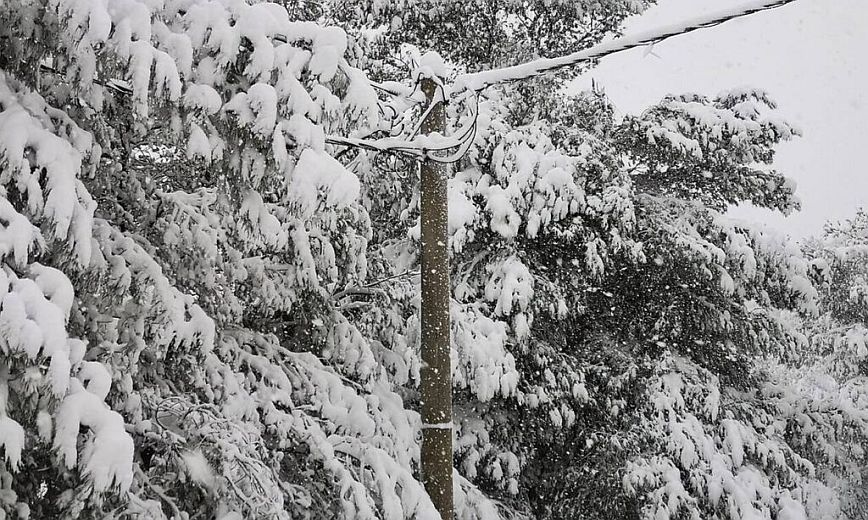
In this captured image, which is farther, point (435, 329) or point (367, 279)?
point (367, 279)

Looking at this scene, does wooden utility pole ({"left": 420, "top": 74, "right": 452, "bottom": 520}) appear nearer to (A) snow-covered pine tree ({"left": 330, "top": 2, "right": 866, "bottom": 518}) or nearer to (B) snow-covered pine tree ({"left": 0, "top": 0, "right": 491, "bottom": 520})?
(B) snow-covered pine tree ({"left": 0, "top": 0, "right": 491, "bottom": 520})

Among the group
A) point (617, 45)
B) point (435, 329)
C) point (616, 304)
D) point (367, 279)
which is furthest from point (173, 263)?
point (616, 304)

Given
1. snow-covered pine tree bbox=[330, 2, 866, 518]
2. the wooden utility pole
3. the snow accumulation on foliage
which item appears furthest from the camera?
snow-covered pine tree bbox=[330, 2, 866, 518]

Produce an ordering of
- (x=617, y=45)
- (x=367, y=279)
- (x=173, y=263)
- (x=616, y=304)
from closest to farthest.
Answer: (x=173, y=263)
(x=617, y=45)
(x=367, y=279)
(x=616, y=304)

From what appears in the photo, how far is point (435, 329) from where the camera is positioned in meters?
4.90

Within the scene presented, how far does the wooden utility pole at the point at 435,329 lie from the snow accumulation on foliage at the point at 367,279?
144 millimetres

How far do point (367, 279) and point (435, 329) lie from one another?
132 inches

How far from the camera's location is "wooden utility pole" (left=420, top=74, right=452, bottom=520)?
4.85 m

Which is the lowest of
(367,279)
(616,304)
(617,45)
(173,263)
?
(616,304)

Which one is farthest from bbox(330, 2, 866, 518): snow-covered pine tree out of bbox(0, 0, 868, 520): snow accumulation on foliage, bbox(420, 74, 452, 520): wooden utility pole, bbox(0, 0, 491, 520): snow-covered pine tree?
bbox(420, 74, 452, 520): wooden utility pole

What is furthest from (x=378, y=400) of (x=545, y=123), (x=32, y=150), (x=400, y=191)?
(x=545, y=123)

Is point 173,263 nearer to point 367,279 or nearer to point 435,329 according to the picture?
point 435,329

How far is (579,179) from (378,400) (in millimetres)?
3996

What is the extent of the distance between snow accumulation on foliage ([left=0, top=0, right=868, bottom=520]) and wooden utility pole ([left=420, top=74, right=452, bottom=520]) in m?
0.14
